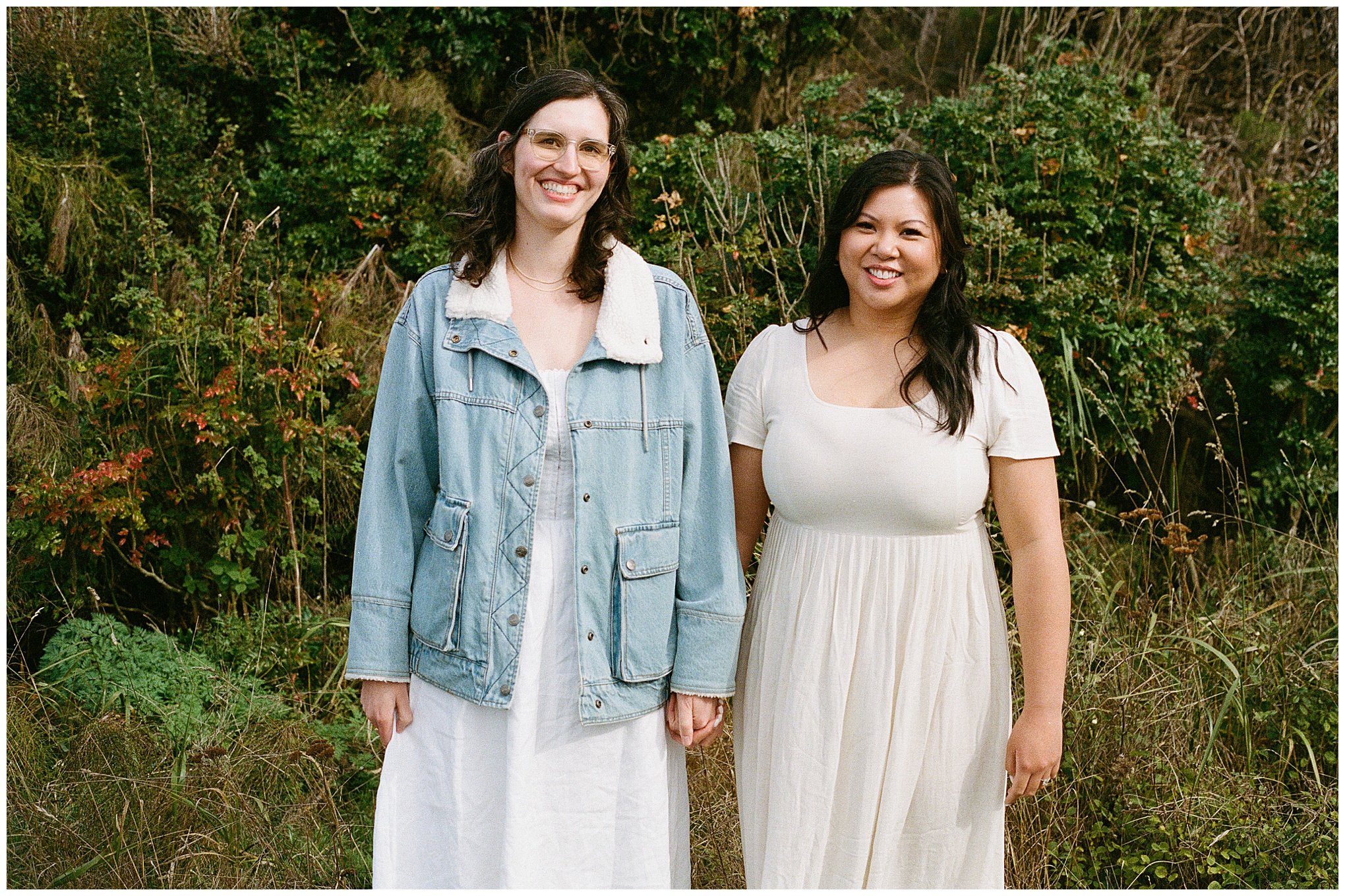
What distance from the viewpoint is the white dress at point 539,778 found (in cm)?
181

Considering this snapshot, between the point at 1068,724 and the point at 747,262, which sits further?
the point at 747,262

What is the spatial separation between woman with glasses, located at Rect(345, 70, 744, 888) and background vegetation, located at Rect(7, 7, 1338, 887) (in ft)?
3.18

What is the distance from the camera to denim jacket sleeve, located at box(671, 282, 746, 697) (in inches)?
73.2

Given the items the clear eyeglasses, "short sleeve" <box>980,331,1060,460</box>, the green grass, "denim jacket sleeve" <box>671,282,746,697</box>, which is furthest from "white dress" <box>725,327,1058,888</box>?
the green grass

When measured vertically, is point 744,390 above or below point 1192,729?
above

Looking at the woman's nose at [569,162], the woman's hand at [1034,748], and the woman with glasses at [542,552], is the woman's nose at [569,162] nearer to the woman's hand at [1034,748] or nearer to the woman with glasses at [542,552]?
the woman with glasses at [542,552]

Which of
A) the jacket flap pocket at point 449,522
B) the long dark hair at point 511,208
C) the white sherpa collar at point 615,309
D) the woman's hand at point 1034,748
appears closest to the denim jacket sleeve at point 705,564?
the white sherpa collar at point 615,309

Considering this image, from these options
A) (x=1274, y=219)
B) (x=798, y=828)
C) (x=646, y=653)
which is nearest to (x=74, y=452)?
(x=646, y=653)

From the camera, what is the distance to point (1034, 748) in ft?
6.13

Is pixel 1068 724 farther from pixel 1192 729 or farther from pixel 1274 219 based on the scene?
pixel 1274 219

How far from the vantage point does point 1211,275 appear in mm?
3994

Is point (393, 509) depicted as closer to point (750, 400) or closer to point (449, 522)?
point (449, 522)

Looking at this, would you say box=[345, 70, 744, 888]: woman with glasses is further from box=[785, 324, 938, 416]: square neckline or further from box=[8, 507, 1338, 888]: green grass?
box=[8, 507, 1338, 888]: green grass

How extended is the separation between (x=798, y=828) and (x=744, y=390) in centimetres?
86
